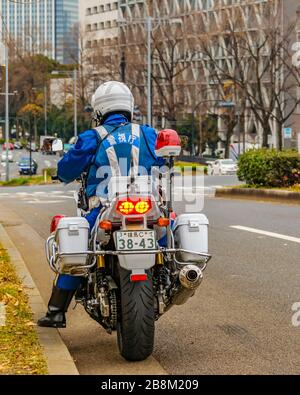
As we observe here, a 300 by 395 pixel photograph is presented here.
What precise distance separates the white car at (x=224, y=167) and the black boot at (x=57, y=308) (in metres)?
55.2

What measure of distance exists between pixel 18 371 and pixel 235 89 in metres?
61.4

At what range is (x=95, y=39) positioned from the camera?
84812 mm

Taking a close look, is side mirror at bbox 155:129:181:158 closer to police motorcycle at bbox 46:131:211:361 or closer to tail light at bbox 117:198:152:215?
police motorcycle at bbox 46:131:211:361

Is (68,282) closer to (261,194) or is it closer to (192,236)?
(192,236)

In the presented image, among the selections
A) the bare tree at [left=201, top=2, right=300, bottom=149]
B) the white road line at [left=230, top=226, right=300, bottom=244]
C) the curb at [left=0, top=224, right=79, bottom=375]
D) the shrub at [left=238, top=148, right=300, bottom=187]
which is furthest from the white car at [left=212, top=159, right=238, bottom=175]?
the curb at [left=0, top=224, right=79, bottom=375]

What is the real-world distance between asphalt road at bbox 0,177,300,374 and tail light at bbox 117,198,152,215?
0.99 meters

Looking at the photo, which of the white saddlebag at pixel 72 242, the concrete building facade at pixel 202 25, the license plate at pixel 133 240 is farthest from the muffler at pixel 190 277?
the concrete building facade at pixel 202 25

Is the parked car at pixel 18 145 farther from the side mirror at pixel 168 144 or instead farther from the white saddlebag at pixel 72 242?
the side mirror at pixel 168 144

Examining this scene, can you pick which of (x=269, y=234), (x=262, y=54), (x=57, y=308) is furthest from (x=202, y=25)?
(x=57, y=308)

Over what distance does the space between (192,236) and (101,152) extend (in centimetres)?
86

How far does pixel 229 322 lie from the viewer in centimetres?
794

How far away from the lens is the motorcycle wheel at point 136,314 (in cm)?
625
